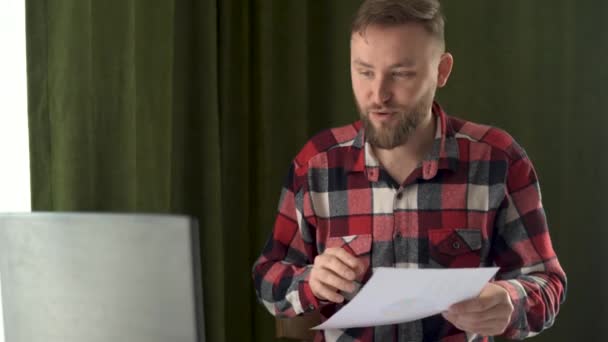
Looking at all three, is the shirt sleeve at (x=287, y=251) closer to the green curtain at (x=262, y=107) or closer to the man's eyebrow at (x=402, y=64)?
the man's eyebrow at (x=402, y=64)

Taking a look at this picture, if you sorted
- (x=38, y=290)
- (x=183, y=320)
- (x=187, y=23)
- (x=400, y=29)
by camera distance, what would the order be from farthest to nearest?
(x=187, y=23) < (x=400, y=29) < (x=38, y=290) < (x=183, y=320)

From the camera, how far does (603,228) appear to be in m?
2.68

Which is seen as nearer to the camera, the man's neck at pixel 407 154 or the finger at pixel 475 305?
the finger at pixel 475 305

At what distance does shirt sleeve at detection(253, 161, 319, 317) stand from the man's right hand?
0.18 metres

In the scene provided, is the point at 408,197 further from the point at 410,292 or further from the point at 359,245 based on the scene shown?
the point at 410,292

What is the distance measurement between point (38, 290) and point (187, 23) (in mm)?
1252

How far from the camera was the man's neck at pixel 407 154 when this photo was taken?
1606 millimetres

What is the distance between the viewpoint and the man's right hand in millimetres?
1289

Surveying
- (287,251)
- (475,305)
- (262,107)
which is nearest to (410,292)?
(475,305)

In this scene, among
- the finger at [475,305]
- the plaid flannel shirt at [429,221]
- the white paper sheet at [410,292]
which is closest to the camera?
the white paper sheet at [410,292]

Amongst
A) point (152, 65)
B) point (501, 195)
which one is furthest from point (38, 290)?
point (152, 65)

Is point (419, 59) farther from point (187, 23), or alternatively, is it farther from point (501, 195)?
point (187, 23)

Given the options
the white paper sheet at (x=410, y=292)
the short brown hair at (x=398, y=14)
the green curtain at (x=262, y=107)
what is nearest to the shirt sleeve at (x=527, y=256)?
the white paper sheet at (x=410, y=292)

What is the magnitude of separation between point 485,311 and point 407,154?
16.8 inches
